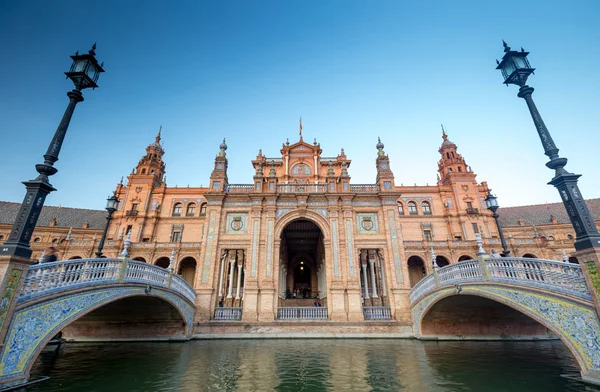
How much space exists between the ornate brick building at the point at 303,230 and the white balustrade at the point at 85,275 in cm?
151

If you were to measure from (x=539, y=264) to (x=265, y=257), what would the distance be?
46.2 feet

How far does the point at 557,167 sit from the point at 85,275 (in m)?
15.1

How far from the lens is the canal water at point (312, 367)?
6859mm

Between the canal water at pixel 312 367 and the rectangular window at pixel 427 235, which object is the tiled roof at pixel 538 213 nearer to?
the rectangular window at pixel 427 235

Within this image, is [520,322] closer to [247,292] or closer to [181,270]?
[247,292]

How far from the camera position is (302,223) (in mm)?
21953

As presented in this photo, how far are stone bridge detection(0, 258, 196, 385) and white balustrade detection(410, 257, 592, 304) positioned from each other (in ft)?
45.8

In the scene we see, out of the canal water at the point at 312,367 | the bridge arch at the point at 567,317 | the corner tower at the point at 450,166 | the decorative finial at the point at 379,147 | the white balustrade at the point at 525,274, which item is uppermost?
the corner tower at the point at 450,166

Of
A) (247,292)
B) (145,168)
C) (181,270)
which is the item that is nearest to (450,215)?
(247,292)

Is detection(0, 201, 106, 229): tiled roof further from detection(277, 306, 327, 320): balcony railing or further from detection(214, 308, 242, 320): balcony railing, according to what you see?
detection(277, 306, 327, 320): balcony railing

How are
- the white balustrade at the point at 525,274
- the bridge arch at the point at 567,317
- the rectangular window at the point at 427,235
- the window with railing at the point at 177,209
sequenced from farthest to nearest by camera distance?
1. the window with railing at the point at 177,209
2. the rectangular window at the point at 427,235
3. the white balustrade at the point at 525,274
4. the bridge arch at the point at 567,317

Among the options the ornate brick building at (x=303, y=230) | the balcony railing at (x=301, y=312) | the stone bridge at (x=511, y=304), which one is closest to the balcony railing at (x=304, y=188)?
the ornate brick building at (x=303, y=230)

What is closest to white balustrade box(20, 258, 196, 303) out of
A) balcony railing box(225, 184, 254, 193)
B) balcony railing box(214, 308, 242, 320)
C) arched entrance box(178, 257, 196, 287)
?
balcony railing box(214, 308, 242, 320)

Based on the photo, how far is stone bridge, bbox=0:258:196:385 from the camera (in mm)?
6645
